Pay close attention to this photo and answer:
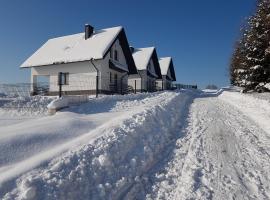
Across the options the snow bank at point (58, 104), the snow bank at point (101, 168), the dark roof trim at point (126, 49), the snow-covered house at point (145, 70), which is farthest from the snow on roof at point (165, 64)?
the snow bank at point (101, 168)

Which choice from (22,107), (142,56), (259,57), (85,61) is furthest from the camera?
(142,56)

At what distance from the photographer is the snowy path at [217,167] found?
15.6ft

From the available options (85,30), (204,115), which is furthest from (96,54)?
(204,115)

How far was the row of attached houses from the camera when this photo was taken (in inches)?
909

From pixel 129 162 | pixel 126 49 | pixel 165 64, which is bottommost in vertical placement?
pixel 129 162

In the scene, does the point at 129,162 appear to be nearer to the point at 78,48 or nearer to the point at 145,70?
the point at 78,48

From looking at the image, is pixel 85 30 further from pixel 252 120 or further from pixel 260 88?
pixel 252 120

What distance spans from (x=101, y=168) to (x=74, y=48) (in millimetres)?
21350

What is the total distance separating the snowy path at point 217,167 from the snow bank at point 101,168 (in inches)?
20.5

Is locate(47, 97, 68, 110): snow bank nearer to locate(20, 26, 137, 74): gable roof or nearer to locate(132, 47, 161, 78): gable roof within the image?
locate(20, 26, 137, 74): gable roof

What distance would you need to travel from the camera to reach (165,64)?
47.8 meters

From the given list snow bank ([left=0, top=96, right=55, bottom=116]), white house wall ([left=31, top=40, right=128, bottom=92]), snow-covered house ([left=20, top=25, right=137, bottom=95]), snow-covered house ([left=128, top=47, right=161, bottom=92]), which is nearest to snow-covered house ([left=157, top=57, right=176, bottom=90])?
snow-covered house ([left=128, top=47, right=161, bottom=92])

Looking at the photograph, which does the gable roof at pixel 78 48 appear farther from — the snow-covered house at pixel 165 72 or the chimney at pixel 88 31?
the snow-covered house at pixel 165 72

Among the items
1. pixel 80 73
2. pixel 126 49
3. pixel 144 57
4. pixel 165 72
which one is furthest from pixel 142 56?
pixel 80 73
